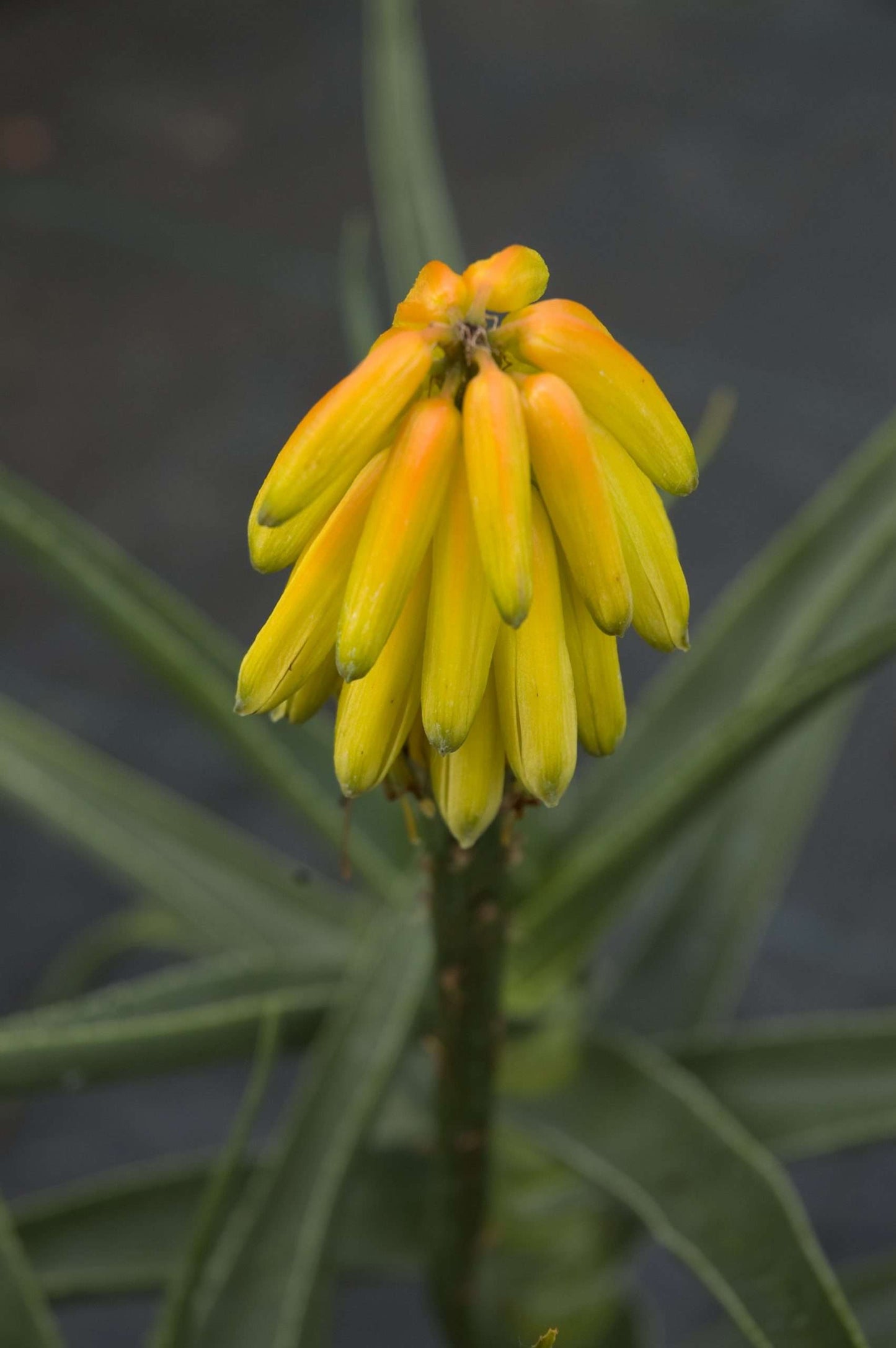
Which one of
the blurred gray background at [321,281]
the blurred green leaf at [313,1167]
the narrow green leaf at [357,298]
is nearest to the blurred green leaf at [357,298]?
the narrow green leaf at [357,298]

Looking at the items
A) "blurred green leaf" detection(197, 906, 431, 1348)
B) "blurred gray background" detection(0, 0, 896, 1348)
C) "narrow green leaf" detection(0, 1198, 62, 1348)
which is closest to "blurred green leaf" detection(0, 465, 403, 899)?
"blurred green leaf" detection(197, 906, 431, 1348)

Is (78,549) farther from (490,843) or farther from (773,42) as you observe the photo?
(773,42)

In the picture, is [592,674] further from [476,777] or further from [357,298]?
[357,298]

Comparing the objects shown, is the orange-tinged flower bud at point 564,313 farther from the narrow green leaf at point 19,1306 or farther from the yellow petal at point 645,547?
the narrow green leaf at point 19,1306

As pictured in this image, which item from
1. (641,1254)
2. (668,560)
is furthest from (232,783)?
(668,560)

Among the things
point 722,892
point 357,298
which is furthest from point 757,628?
point 357,298

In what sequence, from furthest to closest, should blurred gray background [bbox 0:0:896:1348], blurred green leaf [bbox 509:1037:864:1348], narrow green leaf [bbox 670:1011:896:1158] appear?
blurred gray background [bbox 0:0:896:1348] < narrow green leaf [bbox 670:1011:896:1158] < blurred green leaf [bbox 509:1037:864:1348]

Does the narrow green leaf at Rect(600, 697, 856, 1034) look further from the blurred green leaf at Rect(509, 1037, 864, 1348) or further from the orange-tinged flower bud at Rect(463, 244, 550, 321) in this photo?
the orange-tinged flower bud at Rect(463, 244, 550, 321)
